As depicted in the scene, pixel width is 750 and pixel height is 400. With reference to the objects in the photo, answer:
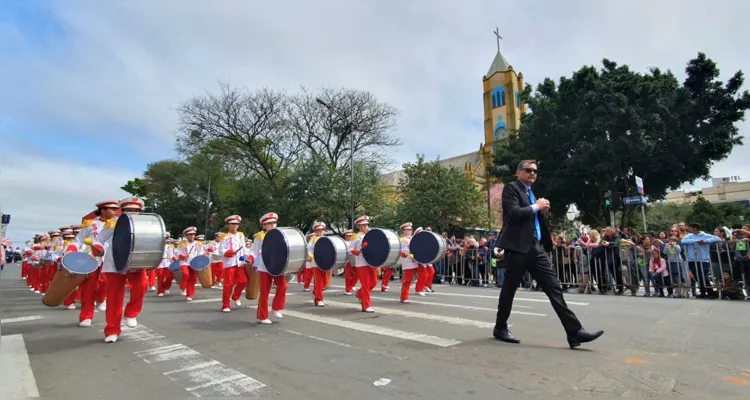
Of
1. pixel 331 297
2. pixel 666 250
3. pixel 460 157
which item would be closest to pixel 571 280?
pixel 666 250

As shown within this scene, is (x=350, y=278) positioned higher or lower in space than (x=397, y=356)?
higher

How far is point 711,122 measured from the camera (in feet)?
84.2

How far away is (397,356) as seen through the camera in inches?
183

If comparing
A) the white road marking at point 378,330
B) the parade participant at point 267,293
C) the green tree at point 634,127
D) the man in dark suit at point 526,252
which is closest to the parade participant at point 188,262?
the white road marking at point 378,330

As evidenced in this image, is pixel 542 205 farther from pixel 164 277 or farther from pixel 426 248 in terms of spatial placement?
pixel 164 277

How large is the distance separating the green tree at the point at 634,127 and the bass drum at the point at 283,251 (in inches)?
937

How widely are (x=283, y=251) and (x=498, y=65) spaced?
222ft

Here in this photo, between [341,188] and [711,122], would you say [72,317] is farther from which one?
[711,122]

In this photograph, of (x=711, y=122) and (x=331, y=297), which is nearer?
(x=331, y=297)

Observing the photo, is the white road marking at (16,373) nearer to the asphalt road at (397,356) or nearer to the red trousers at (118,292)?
the asphalt road at (397,356)

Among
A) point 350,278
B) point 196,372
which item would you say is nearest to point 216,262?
point 350,278

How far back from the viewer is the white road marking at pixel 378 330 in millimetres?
5297

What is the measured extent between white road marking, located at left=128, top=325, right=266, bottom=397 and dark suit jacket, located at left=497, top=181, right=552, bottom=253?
9.90 ft

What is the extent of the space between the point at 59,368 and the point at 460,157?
74313mm
